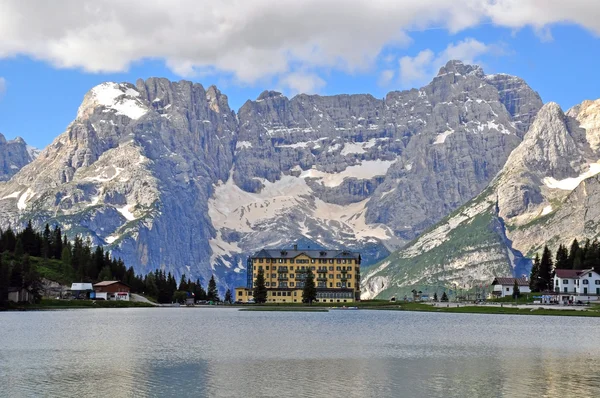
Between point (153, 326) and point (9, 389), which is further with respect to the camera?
point (153, 326)

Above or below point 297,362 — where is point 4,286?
above

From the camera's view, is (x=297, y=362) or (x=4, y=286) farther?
(x=4, y=286)

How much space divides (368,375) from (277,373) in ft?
25.5

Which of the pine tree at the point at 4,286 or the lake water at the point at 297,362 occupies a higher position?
the pine tree at the point at 4,286

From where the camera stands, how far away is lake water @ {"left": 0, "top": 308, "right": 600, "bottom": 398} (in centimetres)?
6475

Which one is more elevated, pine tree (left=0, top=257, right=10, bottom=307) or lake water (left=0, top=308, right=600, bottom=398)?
pine tree (left=0, top=257, right=10, bottom=307)

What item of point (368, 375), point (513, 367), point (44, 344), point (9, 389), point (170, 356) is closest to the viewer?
point (9, 389)

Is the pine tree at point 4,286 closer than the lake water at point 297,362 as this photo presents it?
No

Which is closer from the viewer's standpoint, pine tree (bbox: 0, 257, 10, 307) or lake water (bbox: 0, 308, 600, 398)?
lake water (bbox: 0, 308, 600, 398)

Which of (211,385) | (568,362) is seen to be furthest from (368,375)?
(568,362)

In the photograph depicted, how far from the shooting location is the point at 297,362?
3219 inches

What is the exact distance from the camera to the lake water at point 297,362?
64.8 meters

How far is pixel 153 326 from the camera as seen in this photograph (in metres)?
139

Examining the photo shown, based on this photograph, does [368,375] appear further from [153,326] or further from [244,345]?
[153,326]
